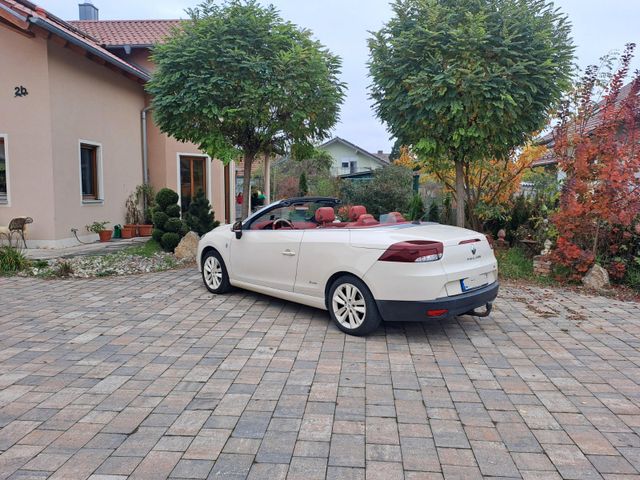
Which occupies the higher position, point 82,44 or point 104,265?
point 82,44

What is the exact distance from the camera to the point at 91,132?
Answer: 1197cm

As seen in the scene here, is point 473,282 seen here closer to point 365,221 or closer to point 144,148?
point 365,221

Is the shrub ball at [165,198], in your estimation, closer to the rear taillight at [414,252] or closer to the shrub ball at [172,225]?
the shrub ball at [172,225]

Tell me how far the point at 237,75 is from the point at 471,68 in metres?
3.85

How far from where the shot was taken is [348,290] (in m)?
5.02

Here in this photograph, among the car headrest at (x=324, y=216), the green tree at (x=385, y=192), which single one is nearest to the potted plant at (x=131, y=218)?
the green tree at (x=385, y=192)

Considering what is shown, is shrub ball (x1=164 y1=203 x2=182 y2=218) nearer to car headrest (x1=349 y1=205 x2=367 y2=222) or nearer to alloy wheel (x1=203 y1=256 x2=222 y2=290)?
alloy wheel (x1=203 y1=256 x2=222 y2=290)

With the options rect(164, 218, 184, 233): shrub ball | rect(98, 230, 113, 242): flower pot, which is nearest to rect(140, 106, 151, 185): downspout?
rect(98, 230, 113, 242): flower pot

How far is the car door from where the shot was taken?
18.6 ft

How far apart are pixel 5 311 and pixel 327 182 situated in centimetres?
1369

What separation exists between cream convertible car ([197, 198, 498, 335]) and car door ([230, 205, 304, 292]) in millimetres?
12

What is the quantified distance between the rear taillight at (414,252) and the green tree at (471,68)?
136 inches

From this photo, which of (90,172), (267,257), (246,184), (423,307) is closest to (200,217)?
(246,184)

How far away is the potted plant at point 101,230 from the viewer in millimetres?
11923
